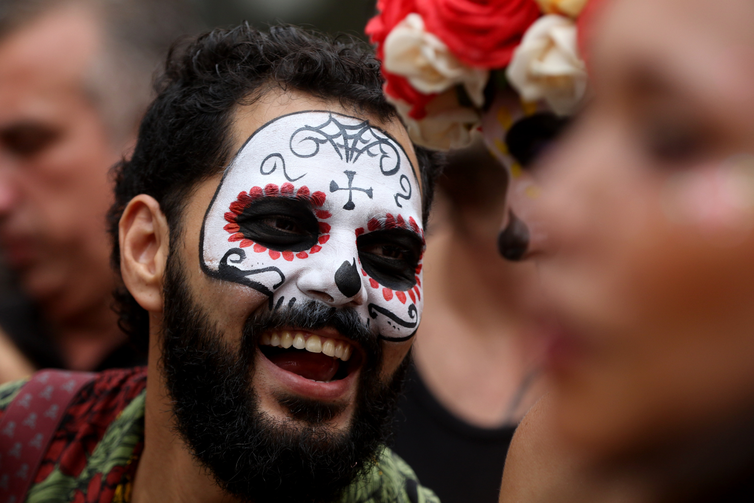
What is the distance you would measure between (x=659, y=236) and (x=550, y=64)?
38cm

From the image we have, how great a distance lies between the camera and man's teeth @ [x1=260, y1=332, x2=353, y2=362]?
1.95 metres

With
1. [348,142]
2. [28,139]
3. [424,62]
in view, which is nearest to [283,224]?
[348,142]

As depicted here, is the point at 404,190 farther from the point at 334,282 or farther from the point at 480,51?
the point at 480,51

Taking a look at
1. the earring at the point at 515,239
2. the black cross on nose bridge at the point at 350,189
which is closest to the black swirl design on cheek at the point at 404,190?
the black cross on nose bridge at the point at 350,189

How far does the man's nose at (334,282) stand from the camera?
191 cm

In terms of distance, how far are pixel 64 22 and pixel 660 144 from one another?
362cm

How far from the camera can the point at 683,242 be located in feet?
2.21

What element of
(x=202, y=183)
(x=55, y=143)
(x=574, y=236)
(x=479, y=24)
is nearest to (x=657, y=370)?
(x=574, y=236)

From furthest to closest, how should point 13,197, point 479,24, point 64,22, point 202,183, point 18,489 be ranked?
point 64,22 < point 13,197 < point 18,489 < point 202,183 < point 479,24

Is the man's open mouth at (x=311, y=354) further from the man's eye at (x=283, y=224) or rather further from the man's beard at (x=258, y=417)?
the man's eye at (x=283, y=224)

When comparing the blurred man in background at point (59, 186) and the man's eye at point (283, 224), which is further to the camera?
the blurred man in background at point (59, 186)

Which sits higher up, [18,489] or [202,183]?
[202,183]

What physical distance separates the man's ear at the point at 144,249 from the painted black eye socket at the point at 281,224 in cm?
38

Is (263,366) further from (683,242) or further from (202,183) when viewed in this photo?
(683,242)
